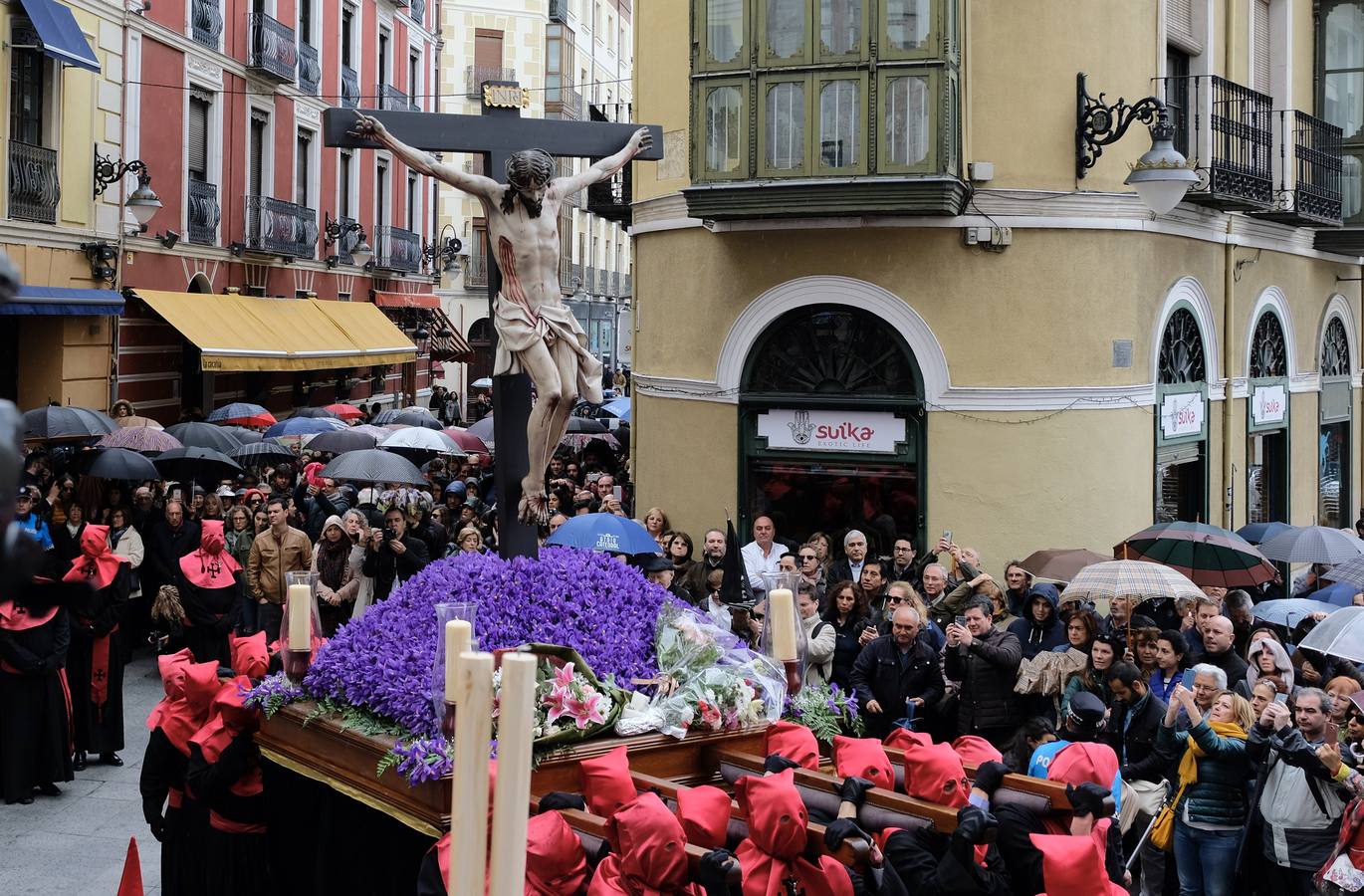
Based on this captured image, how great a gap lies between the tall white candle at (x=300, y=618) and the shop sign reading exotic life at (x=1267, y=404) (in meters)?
14.6

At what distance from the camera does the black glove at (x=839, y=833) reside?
5.45 m

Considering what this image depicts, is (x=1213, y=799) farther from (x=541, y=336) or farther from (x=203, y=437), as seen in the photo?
(x=203, y=437)

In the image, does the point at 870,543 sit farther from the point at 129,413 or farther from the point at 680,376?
the point at 129,413

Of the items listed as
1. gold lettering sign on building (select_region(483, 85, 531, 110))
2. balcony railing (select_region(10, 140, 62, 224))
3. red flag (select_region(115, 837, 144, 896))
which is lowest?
red flag (select_region(115, 837, 144, 896))

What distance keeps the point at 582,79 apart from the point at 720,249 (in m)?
45.2

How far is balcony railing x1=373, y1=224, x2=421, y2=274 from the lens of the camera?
35.6 metres

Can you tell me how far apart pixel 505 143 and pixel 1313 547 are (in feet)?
29.2

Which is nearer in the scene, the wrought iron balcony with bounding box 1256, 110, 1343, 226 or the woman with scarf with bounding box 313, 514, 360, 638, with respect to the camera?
the woman with scarf with bounding box 313, 514, 360, 638

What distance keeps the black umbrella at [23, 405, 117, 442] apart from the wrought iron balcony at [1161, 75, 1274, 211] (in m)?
11.8

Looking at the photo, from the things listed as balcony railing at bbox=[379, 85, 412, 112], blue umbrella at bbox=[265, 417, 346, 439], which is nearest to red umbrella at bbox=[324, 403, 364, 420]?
blue umbrella at bbox=[265, 417, 346, 439]

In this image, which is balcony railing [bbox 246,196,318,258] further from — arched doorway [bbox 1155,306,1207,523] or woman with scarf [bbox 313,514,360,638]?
arched doorway [bbox 1155,306,1207,523]

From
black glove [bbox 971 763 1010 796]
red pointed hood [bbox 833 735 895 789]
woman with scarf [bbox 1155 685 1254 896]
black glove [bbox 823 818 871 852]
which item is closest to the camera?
black glove [bbox 823 818 871 852]

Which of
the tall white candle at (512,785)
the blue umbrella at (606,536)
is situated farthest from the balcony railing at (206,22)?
the tall white candle at (512,785)

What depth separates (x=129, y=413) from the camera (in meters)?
21.2
